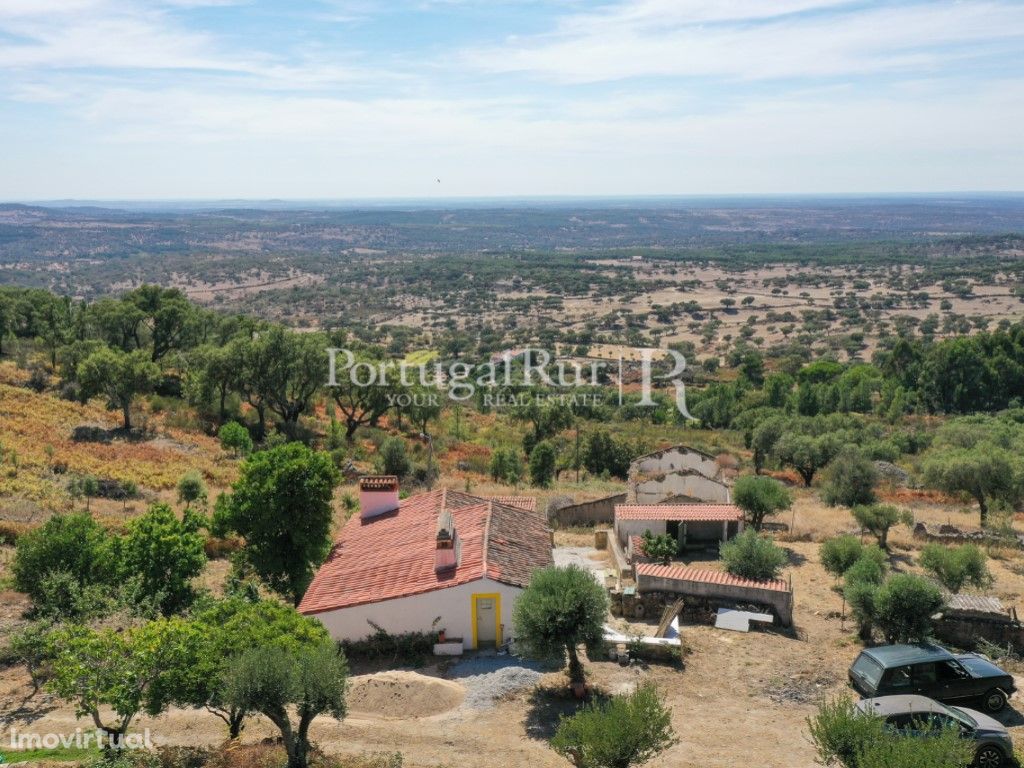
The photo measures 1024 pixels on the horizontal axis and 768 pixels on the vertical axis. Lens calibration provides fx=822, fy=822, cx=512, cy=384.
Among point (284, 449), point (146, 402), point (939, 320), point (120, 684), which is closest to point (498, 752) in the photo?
Answer: point (120, 684)

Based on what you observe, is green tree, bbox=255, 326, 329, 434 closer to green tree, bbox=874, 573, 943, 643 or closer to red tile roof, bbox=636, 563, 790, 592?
red tile roof, bbox=636, 563, 790, 592

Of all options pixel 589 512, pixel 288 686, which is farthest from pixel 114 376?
pixel 288 686

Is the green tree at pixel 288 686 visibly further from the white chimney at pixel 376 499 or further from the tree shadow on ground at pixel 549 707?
the white chimney at pixel 376 499

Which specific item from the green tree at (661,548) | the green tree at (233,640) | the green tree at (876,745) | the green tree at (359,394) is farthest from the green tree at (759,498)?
the green tree at (359,394)

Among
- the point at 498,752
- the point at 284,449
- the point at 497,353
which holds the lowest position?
the point at 497,353

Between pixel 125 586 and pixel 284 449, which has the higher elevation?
pixel 284 449

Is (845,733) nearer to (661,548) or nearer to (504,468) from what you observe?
(661,548)

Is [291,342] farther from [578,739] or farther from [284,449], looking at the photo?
[578,739]
